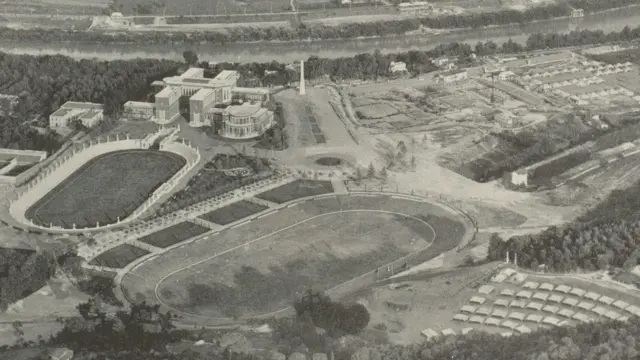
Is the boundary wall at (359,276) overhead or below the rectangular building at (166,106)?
below

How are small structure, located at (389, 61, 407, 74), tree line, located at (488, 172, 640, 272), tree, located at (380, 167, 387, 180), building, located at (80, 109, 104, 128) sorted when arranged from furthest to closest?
1. small structure, located at (389, 61, 407, 74)
2. building, located at (80, 109, 104, 128)
3. tree, located at (380, 167, 387, 180)
4. tree line, located at (488, 172, 640, 272)

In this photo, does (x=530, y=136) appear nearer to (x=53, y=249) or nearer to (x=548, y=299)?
(x=548, y=299)

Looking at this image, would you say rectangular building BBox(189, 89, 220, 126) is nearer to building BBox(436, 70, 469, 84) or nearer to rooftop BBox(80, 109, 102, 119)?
rooftop BBox(80, 109, 102, 119)

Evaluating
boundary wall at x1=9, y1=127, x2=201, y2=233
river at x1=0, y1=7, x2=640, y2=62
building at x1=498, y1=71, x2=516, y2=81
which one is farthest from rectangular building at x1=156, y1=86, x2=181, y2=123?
building at x1=498, y1=71, x2=516, y2=81

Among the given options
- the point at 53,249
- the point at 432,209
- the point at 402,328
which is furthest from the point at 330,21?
the point at 402,328

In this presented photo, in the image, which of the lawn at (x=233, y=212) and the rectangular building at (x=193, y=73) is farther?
the rectangular building at (x=193, y=73)

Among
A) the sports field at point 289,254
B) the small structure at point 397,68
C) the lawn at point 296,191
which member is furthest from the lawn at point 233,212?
the small structure at point 397,68

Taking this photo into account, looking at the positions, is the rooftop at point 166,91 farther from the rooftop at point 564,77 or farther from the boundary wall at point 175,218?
the rooftop at point 564,77

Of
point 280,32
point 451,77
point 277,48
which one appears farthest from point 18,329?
point 280,32
